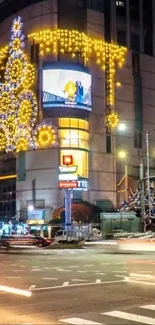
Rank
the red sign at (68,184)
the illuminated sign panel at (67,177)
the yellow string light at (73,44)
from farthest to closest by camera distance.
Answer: the yellow string light at (73,44), the illuminated sign panel at (67,177), the red sign at (68,184)

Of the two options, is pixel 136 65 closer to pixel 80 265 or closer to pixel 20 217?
pixel 20 217

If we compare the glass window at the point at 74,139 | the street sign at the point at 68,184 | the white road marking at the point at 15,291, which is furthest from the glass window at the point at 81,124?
the white road marking at the point at 15,291

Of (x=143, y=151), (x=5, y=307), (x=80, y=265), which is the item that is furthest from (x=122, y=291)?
(x=143, y=151)

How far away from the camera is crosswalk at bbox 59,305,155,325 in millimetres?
8616

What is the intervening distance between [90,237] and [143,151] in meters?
26.7

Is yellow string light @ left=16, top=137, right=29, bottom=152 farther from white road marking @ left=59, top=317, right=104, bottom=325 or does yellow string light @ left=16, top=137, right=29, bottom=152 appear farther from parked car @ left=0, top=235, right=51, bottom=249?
white road marking @ left=59, top=317, right=104, bottom=325

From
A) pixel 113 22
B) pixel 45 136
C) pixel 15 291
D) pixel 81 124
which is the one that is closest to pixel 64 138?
pixel 45 136

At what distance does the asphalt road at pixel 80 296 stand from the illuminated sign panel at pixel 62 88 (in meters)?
40.3

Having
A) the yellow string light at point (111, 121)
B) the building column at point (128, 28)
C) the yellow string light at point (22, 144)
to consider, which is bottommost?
the yellow string light at point (22, 144)

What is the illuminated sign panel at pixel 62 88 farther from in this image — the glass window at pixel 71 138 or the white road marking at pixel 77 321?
the white road marking at pixel 77 321

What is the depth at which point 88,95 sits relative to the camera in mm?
59344

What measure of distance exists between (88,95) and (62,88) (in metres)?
3.63

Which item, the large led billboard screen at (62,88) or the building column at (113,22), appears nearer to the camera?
the large led billboard screen at (62,88)

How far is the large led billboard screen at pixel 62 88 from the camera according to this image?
57.4 meters
